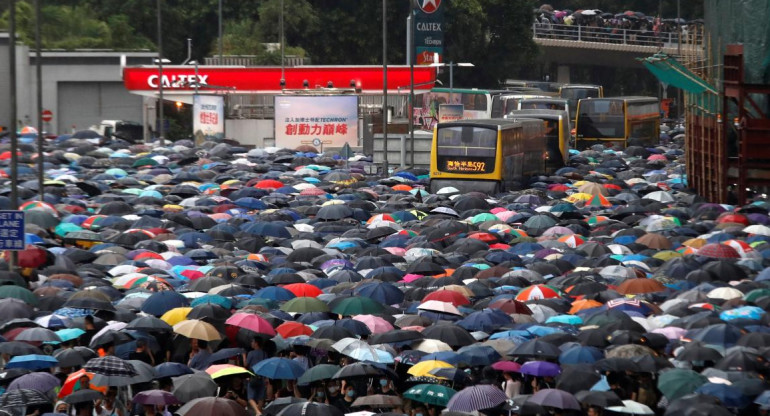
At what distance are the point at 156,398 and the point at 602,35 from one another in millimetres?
72862

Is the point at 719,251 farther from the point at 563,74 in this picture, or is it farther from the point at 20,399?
the point at 563,74

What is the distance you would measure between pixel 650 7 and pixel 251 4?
1262 inches

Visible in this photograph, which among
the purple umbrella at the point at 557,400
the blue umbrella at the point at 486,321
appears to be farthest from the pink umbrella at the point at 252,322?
the purple umbrella at the point at 557,400

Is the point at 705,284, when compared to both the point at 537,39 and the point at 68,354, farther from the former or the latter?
the point at 537,39

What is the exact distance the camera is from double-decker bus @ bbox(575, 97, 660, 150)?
50594 millimetres

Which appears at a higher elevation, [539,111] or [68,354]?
[539,111]

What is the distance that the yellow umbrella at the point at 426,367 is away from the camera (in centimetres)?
1443

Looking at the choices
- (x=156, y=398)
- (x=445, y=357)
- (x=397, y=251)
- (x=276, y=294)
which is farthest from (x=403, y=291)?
(x=156, y=398)

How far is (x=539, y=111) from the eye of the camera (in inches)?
1799

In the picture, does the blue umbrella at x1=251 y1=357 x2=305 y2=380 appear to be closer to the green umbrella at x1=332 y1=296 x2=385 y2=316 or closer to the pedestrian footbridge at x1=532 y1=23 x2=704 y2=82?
the green umbrella at x1=332 y1=296 x2=385 y2=316

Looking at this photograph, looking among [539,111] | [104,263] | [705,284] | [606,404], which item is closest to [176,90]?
[539,111]

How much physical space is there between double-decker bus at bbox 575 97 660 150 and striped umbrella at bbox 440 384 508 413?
3815 centimetres

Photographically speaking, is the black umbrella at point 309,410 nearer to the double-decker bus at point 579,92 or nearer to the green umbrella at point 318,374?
the green umbrella at point 318,374

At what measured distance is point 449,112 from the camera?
55688mm
